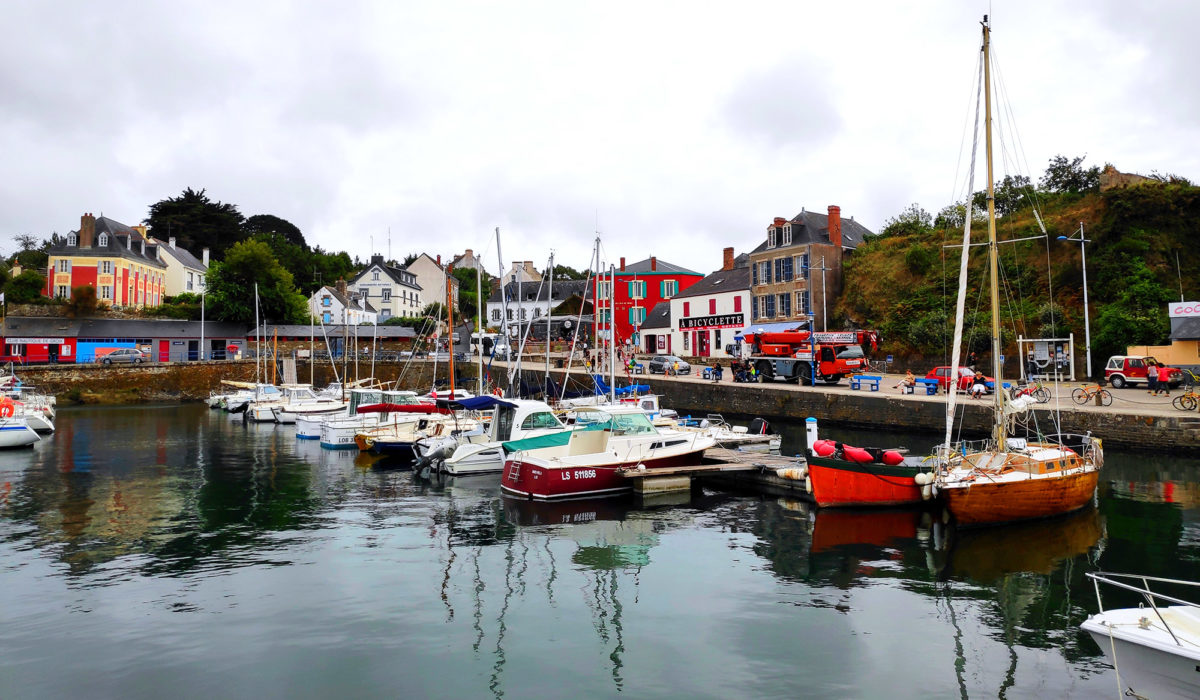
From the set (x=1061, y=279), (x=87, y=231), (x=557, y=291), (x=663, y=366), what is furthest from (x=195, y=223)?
(x=1061, y=279)

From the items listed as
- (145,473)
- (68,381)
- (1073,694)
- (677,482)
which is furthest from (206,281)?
(1073,694)

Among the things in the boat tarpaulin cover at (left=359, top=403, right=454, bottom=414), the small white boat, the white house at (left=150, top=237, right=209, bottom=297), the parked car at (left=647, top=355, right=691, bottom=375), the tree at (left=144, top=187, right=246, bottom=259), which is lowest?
the small white boat

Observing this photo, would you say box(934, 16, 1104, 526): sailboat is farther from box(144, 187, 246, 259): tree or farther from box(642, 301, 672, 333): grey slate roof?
box(144, 187, 246, 259): tree

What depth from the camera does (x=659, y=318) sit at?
73.7 meters

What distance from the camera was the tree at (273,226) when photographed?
11350 cm

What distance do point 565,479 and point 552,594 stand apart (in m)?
7.90

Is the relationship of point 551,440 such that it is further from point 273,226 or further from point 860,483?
point 273,226

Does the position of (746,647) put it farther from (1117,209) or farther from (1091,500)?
(1117,209)

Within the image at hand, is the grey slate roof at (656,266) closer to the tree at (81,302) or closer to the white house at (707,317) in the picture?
the white house at (707,317)

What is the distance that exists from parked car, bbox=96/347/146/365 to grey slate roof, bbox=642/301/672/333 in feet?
151

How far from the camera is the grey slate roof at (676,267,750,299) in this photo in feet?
208

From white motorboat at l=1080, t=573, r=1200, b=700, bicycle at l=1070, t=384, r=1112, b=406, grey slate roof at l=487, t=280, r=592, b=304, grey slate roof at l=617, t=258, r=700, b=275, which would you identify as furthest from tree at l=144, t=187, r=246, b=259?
white motorboat at l=1080, t=573, r=1200, b=700

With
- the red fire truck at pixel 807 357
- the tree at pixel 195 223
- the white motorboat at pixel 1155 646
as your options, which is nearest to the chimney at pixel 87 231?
the tree at pixel 195 223

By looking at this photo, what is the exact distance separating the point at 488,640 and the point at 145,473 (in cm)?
2158
